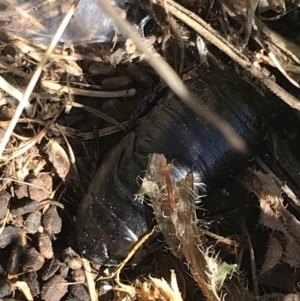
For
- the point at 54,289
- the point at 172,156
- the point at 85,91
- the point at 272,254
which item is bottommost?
the point at 54,289

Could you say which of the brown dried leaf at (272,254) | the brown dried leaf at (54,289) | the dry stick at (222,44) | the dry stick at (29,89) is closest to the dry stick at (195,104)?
the dry stick at (222,44)

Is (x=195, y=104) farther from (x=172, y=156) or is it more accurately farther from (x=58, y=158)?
(x=58, y=158)

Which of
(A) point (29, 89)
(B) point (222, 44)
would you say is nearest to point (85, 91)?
(A) point (29, 89)

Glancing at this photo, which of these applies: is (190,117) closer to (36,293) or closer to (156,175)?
(156,175)

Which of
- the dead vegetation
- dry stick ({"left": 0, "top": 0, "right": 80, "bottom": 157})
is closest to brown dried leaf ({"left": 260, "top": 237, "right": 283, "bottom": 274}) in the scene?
the dead vegetation

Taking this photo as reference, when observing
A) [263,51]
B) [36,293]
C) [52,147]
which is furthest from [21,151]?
[263,51]

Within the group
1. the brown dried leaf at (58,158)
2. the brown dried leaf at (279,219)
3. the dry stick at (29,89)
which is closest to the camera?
the dry stick at (29,89)

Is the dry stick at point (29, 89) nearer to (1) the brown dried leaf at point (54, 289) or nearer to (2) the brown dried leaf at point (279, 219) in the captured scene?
(1) the brown dried leaf at point (54, 289)
